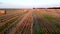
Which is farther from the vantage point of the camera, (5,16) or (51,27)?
(5,16)

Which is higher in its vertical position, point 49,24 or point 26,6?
point 26,6

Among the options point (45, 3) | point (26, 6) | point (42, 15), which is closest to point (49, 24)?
point (42, 15)

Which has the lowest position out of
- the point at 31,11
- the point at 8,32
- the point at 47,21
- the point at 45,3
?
the point at 8,32

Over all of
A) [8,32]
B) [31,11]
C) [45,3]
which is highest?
Answer: [45,3]

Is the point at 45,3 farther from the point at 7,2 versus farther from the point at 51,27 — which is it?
the point at 7,2

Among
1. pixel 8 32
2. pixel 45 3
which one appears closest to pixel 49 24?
pixel 45 3

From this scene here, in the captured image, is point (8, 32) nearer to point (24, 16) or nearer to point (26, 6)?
point (24, 16)
